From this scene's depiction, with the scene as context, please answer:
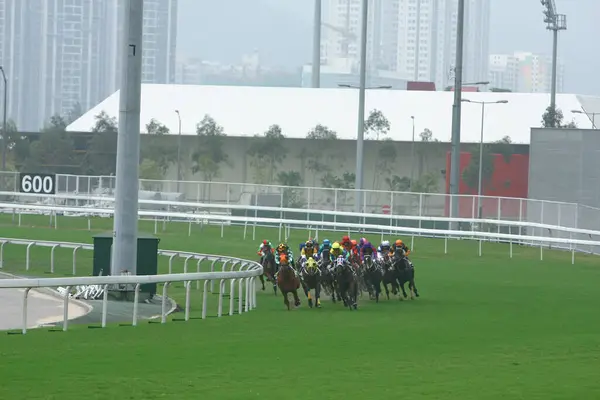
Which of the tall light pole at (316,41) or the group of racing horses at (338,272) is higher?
the tall light pole at (316,41)

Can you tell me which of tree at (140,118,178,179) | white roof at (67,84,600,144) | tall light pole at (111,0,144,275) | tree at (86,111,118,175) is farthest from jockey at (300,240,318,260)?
tree at (86,111,118,175)

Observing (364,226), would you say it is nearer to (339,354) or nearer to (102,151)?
(339,354)

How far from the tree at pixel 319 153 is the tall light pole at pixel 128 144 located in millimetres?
62107

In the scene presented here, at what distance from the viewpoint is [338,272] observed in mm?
20516

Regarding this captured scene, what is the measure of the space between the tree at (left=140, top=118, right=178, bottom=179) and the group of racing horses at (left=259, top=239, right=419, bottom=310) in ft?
199

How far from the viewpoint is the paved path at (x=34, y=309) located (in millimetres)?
17141

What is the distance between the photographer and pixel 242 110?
94188 mm

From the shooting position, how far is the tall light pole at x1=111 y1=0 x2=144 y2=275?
2147cm

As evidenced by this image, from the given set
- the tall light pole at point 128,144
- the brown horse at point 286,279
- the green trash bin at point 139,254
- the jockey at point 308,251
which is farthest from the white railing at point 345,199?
the tall light pole at point 128,144

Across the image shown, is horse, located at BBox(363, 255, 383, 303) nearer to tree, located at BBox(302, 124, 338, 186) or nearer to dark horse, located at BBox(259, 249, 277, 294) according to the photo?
dark horse, located at BBox(259, 249, 277, 294)

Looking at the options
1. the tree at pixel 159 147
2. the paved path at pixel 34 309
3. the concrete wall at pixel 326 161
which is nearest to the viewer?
the paved path at pixel 34 309

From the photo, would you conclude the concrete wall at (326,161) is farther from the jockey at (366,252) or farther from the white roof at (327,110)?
the jockey at (366,252)

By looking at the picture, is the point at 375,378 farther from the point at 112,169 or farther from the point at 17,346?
the point at 112,169

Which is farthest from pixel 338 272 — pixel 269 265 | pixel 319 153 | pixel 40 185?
pixel 319 153
